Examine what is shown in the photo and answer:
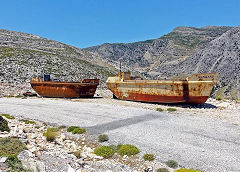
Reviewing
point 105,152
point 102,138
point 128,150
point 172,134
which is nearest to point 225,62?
point 172,134

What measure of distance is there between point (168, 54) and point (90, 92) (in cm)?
14793

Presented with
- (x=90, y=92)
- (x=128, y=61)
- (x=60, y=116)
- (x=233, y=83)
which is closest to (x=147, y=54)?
(x=128, y=61)

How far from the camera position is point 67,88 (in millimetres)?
29344

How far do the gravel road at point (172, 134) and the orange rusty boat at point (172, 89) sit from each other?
17.2 ft

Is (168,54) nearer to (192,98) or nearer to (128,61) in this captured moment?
(128,61)

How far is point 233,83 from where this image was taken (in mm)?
56906

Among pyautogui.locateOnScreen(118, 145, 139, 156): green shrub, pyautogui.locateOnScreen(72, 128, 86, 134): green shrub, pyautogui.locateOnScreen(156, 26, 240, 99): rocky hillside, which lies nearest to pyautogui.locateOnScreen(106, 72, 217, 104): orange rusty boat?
pyautogui.locateOnScreen(72, 128, 86, 134): green shrub

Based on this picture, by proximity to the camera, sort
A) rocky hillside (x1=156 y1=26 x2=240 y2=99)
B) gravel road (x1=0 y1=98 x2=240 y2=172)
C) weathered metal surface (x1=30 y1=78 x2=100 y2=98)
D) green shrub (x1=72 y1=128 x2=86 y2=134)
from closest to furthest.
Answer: gravel road (x1=0 y1=98 x2=240 y2=172) < green shrub (x1=72 y1=128 x2=86 y2=134) < weathered metal surface (x1=30 y1=78 x2=100 y2=98) < rocky hillside (x1=156 y1=26 x2=240 y2=99)

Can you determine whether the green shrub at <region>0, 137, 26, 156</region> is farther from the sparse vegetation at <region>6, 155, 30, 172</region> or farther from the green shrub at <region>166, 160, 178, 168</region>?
the green shrub at <region>166, 160, 178, 168</region>

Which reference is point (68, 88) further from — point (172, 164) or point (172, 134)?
point (172, 164)

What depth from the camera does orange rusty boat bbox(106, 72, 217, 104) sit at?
19.9 metres

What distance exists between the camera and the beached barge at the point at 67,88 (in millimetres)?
29359

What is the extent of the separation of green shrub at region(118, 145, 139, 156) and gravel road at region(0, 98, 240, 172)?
46cm

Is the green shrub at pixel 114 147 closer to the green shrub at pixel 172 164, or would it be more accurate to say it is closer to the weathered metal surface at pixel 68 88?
the green shrub at pixel 172 164
